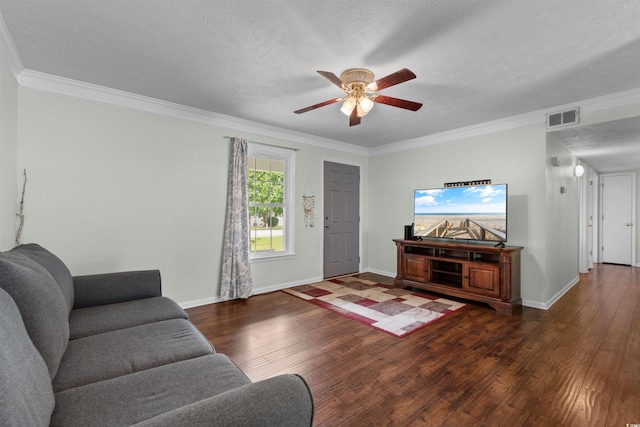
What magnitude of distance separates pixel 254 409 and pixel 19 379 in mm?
639

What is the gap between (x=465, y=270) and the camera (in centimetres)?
395

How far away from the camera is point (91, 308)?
85.7 inches

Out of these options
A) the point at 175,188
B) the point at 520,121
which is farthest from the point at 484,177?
the point at 175,188

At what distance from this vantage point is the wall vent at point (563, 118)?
345 centimetres

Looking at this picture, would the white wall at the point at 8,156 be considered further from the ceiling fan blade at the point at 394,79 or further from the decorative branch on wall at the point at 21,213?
the ceiling fan blade at the point at 394,79

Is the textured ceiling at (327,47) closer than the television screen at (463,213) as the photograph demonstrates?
Yes

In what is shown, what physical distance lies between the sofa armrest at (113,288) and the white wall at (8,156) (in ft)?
2.60

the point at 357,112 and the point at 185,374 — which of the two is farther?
the point at 357,112

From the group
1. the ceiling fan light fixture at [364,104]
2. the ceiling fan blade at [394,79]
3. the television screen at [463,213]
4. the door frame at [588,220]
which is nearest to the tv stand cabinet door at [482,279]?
the television screen at [463,213]

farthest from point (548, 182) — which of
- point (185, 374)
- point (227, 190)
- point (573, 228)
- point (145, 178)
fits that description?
point (145, 178)

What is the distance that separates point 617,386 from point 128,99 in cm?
501

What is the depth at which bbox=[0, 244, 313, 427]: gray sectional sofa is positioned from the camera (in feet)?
2.82

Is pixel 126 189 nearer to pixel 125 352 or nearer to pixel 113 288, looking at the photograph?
pixel 113 288

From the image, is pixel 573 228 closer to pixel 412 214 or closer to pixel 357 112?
pixel 412 214
